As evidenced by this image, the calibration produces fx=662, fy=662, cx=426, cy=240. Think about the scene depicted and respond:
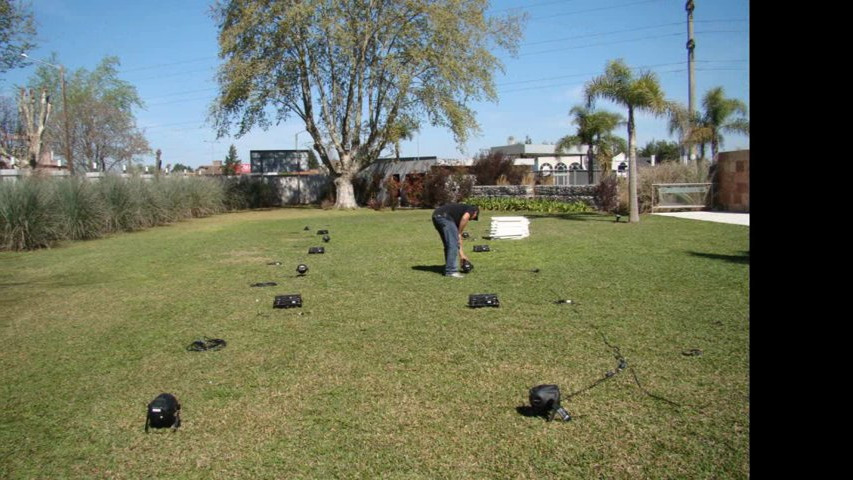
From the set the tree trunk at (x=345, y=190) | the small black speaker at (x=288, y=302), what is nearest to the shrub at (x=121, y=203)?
the tree trunk at (x=345, y=190)

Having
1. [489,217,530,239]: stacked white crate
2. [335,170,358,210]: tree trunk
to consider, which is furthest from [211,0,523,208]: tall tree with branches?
[489,217,530,239]: stacked white crate

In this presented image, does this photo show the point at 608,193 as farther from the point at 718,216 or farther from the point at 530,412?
the point at 530,412

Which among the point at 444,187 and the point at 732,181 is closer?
the point at 732,181

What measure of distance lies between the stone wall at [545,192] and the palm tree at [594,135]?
6687 millimetres

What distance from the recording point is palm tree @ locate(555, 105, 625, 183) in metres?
36.7

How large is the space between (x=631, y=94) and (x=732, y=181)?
6.64 meters

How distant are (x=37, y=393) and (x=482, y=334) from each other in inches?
158

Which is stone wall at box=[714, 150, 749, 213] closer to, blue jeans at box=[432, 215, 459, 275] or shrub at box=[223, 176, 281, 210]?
blue jeans at box=[432, 215, 459, 275]

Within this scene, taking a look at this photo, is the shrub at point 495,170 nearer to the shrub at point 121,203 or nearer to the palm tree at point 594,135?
the palm tree at point 594,135

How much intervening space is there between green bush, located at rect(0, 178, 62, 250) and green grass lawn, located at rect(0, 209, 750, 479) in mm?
5647

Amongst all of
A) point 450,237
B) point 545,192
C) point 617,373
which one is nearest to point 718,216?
point 545,192

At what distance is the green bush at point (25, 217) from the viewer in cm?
1661

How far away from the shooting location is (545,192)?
98.9 ft
